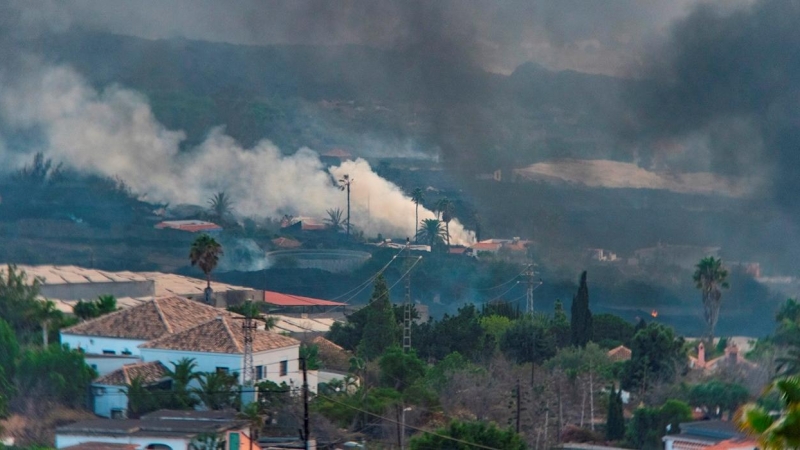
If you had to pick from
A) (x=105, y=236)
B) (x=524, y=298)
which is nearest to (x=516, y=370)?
(x=524, y=298)

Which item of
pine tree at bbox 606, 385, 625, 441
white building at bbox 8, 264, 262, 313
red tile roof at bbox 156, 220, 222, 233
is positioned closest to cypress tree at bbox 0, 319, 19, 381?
white building at bbox 8, 264, 262, 313

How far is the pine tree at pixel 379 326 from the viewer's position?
41.6 metres

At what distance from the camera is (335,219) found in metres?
71.1

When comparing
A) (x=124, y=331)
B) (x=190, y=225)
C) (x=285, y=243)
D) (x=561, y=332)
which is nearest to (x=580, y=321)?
(x=561, y=332)

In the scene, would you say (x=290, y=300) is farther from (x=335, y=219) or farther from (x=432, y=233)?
(x=335, y=219)

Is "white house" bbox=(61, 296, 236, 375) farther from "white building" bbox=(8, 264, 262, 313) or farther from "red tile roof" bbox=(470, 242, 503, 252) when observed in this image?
"red tile roof" bbox=(470, 242, 503, 252)

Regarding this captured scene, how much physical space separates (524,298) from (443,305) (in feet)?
12.1

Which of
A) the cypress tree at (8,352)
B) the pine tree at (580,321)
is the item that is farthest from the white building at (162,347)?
the pine tree at (580,321)

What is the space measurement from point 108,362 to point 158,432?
382 inches

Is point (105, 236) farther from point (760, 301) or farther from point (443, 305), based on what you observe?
point (760, 301)

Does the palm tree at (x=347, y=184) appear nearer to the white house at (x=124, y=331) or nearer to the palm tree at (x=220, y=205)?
the palm tree at (x=220, y=205)

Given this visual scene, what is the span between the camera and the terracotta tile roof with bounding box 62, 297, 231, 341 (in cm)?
3438

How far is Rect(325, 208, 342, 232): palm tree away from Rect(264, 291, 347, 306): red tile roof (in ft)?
43.3

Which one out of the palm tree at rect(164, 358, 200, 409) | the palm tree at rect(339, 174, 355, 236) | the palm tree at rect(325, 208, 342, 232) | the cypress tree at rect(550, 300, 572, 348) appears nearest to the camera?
the palm tree at rect(164, 358, 200, 409)
